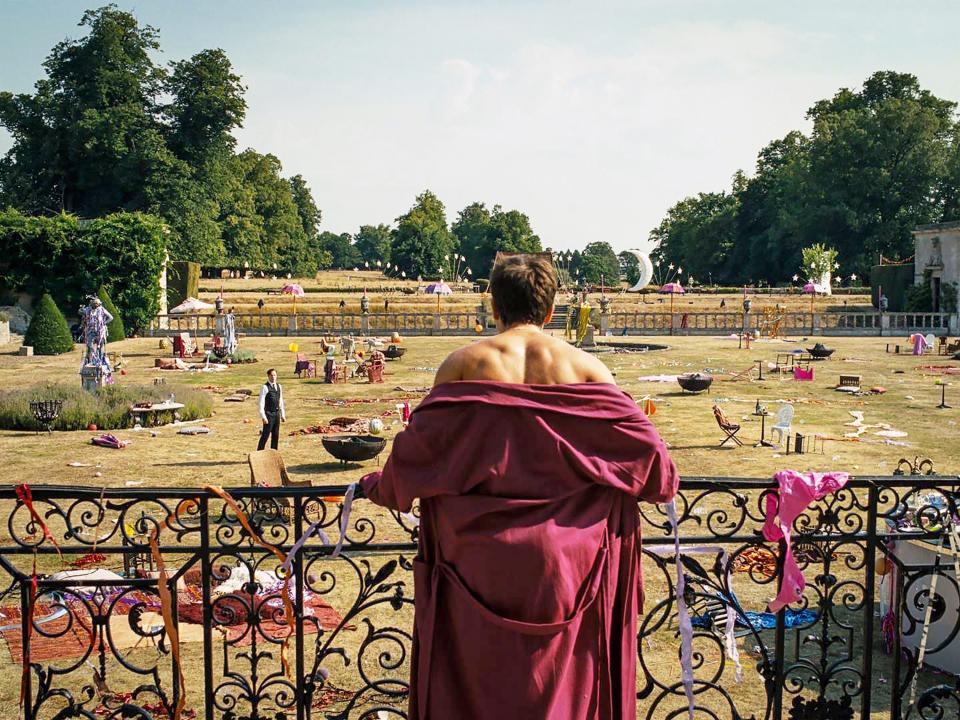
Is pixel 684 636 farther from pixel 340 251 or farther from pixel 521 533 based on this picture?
pixel 340 251

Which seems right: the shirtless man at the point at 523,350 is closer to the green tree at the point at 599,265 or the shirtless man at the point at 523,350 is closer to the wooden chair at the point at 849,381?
the wooden chair at the point at 849,381

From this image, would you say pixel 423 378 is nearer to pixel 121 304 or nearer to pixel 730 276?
pixel 121 304

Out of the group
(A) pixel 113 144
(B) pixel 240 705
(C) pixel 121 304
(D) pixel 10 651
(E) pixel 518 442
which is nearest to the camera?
(E) pixel 518 442

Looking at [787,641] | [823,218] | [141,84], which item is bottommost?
[787,641]

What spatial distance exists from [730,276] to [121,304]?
60.7 m

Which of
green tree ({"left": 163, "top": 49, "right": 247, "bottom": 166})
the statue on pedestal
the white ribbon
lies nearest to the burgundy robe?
the white ribbon

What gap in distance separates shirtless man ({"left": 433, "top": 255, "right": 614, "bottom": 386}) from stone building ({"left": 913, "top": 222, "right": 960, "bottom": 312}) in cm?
5138

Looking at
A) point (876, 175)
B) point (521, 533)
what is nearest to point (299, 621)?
point (521, 533)

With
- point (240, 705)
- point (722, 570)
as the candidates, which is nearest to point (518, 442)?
point (722, 570)

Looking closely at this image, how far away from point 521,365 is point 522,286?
323mm

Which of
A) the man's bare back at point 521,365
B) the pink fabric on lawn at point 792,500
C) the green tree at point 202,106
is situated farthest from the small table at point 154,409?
the green tree at point 202,106

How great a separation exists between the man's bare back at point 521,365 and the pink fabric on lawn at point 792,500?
58.1 inches

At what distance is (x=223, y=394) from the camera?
25094 millimetres

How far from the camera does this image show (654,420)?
20797 millimetres
